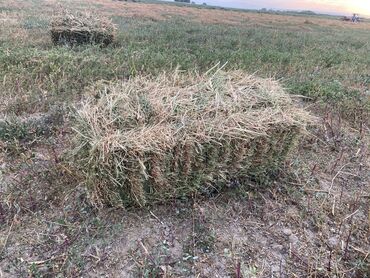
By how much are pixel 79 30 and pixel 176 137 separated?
7.19m

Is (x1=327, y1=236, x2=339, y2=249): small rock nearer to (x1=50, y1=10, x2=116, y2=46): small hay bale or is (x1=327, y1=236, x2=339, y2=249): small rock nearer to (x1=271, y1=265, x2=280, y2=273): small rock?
(x1=271, y1=265, x2=280, y2=273): small rock

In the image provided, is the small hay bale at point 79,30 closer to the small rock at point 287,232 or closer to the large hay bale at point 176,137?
the large hay bale at point 176,137

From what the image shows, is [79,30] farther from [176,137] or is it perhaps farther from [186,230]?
[186,230]

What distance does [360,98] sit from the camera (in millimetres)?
6469

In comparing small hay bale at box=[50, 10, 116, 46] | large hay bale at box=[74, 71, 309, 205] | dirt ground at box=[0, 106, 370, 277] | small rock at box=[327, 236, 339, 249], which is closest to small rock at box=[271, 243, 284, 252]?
dirt ground at box=[0, 106, 370, 277]

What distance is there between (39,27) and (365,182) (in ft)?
34.9

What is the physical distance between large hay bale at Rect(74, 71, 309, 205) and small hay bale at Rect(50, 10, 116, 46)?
5823 mm

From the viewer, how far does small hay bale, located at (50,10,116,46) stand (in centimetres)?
896

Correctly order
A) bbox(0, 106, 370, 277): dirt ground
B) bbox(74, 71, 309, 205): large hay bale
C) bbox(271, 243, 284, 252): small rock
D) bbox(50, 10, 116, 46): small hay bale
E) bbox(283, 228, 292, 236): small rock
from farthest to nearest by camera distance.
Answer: bbox(50, 10, 116, 46): small hay bale
bbox(283, 228, 292, 236): small rock
bbox(271, 243, 284, 252): small rock
bbox(74, 71, 309, 205): large hay bale
bbox(0, 106, 370, 277): dirt ground

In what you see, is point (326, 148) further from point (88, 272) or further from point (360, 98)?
point (88, 272)

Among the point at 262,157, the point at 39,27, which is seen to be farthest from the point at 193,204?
the point at 39,27

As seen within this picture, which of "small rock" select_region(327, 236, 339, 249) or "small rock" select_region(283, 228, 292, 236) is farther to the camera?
"small rock" select_region(283, 228, 292, 236)

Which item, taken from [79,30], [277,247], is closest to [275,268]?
[277,247]

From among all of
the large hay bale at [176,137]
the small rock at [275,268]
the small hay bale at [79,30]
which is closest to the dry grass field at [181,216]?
the small rock at [275,268]
